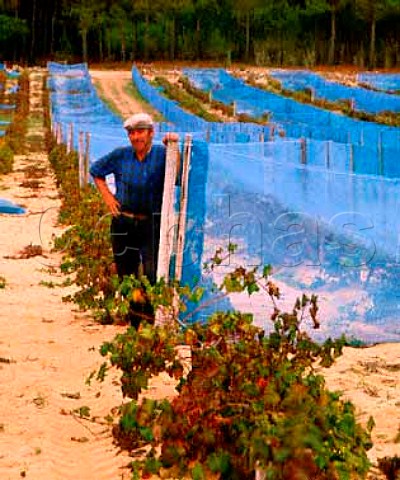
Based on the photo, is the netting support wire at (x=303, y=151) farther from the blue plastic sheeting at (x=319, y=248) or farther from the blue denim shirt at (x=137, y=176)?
the blue denim shirt at (x=137, y=176)

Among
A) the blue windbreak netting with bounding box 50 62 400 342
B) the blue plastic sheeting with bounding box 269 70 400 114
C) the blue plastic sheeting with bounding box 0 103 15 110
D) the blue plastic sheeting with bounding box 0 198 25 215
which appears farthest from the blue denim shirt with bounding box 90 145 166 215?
the blue plastic sheeting with bounding box 0 103 15 110

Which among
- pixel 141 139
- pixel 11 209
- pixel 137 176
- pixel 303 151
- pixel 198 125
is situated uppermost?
pixel 141 139

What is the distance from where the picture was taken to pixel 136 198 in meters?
7.30

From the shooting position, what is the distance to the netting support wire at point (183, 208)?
769cm

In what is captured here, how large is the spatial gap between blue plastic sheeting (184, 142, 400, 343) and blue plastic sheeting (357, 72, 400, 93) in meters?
39.9

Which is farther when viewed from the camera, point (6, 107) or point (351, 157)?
point (6, 107)

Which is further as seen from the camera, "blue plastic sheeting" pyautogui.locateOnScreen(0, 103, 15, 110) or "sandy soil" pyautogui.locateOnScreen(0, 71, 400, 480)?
"blue plastic sheeting" pyautogui.locateOnScreen(0, 103, 15, 110)

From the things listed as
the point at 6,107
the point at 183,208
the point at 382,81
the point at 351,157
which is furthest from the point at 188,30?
the point at 183,208

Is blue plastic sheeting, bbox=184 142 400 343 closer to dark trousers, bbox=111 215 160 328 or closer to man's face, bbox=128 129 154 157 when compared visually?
dark trousers, bbox=111 215 160 328

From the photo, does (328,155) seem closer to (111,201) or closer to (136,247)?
(136,247)

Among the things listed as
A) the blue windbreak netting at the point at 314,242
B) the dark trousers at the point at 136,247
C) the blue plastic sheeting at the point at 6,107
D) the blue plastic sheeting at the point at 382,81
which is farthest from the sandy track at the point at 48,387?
the blue plastic sheeting at the point at 382,81

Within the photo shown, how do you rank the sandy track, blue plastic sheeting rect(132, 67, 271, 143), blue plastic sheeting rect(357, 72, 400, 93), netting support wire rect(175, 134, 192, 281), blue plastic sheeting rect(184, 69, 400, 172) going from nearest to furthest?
the sandy track
netting support wire rect(175, 134, 192, 281)
blue plastic sheeting rect(184, 69, 400, 172)
blue plastic sheeting rect(132, 67, 271, 143)
blue plastic sheeting rect(357, 72, 400, 93)

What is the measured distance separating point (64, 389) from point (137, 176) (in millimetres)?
1557

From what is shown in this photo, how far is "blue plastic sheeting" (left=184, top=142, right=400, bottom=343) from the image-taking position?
759 centimetres
